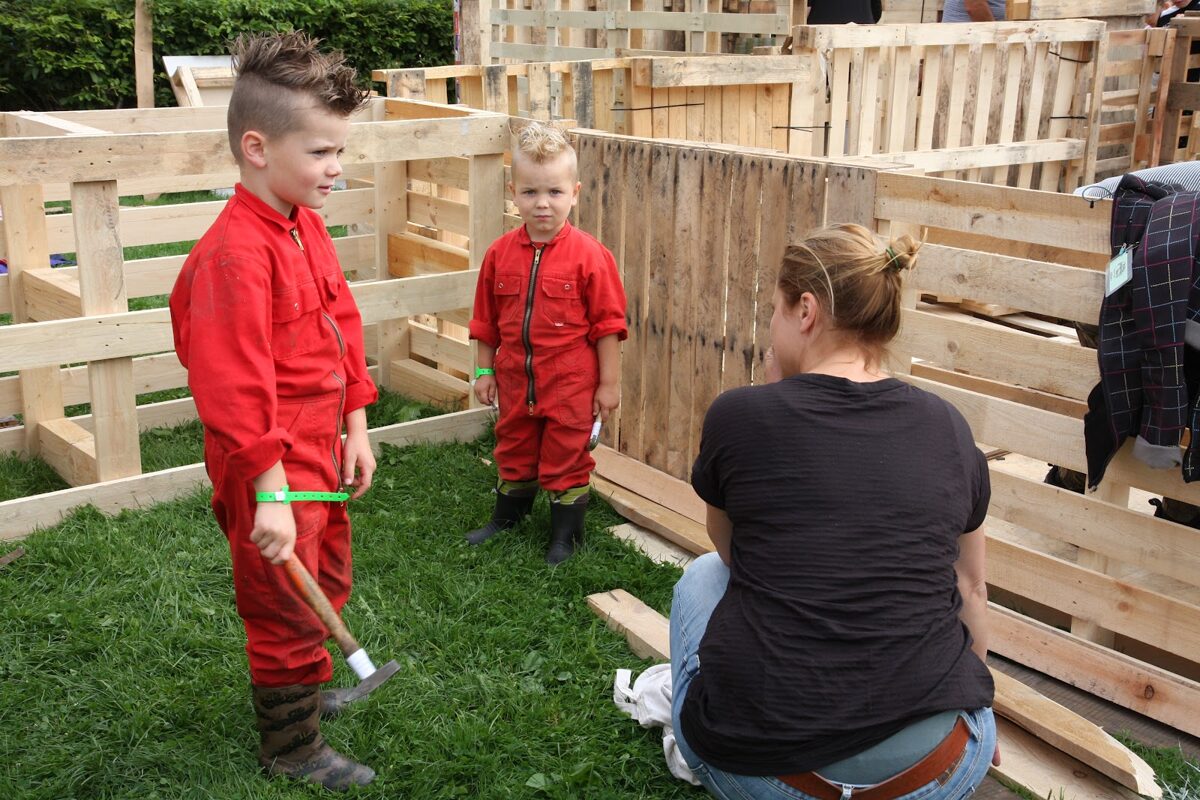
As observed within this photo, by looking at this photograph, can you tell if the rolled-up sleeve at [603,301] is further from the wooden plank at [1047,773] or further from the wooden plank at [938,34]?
the wooden plank at [938,34]

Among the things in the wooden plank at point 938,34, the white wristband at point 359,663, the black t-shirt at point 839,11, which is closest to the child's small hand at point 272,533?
the white wristband at point 359,663

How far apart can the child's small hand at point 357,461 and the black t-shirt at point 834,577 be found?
128 centimetres

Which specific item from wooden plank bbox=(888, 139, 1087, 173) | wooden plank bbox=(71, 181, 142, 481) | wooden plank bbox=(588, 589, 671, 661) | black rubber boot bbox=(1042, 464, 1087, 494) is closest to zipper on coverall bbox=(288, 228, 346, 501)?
wooden plank bbox=(588, 589, 671, 661)

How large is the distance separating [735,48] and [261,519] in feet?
32.6

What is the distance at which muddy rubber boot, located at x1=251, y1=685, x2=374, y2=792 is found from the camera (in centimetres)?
320

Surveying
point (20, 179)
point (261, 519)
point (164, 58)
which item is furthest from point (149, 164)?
point (164, 58)

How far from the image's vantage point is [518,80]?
26.5 ft

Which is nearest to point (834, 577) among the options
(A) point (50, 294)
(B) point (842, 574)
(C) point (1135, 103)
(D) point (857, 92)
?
(B) point (842, 574)

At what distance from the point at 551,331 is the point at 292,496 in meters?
1.73

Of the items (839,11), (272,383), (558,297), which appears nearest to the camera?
(272,383)

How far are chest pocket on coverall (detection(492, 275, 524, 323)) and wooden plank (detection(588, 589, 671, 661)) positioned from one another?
1.13m

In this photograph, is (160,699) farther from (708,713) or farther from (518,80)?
(518,80)

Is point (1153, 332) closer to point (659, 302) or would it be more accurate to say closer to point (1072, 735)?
point (1072, 735)

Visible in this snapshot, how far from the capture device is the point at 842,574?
2262 mm
